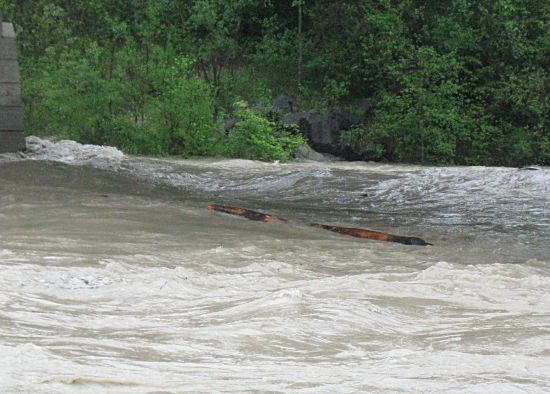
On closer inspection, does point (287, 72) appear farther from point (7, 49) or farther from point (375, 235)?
point (375, 235)

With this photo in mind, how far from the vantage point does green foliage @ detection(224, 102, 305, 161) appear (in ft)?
60.6

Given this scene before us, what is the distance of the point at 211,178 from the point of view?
1413 centimetres

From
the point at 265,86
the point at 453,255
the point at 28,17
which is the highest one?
the point at 28,17

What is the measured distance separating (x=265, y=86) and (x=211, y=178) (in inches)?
435

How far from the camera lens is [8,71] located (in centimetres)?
1485

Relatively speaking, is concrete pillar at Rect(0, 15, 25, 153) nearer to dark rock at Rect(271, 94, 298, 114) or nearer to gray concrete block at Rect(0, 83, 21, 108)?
gray concrete block at Rect(0, 83, 21, 108)

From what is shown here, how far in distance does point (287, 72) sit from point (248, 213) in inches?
653

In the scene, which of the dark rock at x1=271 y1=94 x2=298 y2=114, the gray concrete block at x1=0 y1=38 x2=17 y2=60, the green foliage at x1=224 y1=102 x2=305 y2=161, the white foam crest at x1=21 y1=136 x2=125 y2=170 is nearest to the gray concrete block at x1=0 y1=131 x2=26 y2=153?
the white foam crest at x1=21 y1=136 x2=125 y2=170

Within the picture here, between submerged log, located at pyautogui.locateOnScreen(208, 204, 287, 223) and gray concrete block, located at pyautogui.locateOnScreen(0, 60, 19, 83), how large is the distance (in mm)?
6066

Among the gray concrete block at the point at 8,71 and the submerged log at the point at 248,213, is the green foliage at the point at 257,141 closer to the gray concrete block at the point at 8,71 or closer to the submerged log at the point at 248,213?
the gray concrete block at the point at 8,71

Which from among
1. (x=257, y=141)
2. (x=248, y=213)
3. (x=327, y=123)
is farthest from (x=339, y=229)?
(x=327, y=123)

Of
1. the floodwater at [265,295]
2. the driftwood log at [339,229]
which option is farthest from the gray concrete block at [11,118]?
the driftwood log at [339,229]

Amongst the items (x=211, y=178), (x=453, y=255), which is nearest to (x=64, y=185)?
(x=211, y=178)

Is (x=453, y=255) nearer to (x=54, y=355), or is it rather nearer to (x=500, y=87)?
(x=54, y=355)
